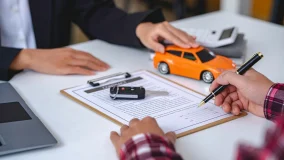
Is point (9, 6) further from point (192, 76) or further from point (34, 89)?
point (192, 76)

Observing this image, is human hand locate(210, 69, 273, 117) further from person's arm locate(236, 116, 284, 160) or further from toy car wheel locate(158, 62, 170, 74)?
person's arm locate(236, 116, 284, 160)

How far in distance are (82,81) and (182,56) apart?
27 cm

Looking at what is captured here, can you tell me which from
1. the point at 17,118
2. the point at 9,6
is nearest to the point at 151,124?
the point at 17,118

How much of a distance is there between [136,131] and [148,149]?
148 mm

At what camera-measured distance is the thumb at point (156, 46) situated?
4.43ft

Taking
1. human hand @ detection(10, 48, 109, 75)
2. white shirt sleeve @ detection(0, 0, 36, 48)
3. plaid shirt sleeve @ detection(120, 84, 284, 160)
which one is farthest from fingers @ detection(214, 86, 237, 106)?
white shirt sleeve @ detection(0, 0, 36, 48)

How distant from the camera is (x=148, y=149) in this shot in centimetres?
78

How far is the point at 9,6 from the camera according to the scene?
1646 millimetres

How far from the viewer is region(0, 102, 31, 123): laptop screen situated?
3.43ft

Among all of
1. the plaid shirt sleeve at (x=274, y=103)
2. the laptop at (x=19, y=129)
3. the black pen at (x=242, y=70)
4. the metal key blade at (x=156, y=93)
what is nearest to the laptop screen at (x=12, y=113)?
the laptop at (x=19, y=129)

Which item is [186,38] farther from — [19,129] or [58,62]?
[19,129]

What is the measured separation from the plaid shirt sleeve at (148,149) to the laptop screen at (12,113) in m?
0.32

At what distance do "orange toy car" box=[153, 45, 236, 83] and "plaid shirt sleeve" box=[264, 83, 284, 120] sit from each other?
190 millimetres

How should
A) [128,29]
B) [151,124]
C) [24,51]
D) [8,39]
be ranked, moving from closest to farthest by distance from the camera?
1. [151,124]
2. [24,51]
3. [128,29]
4. [8,39]
